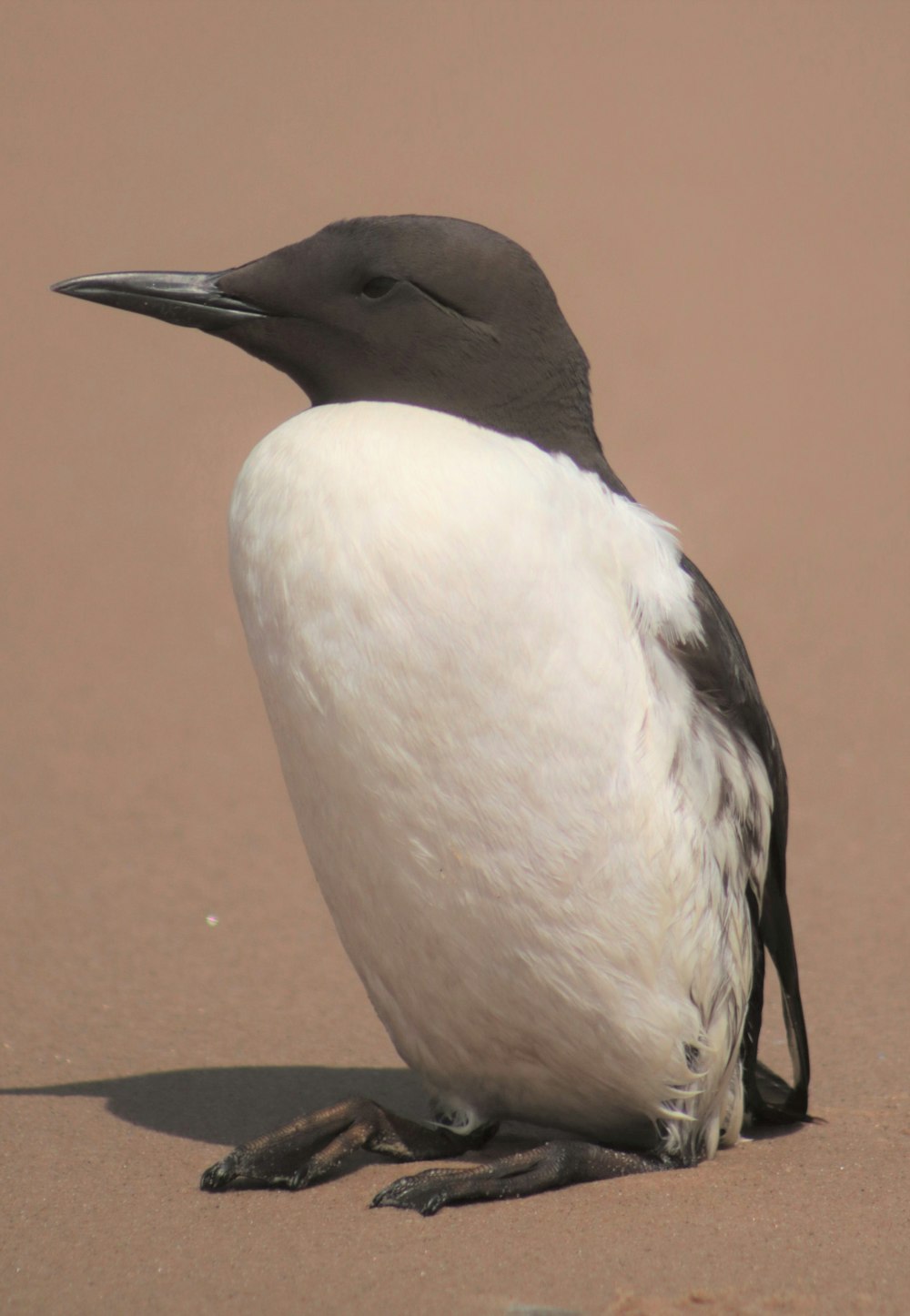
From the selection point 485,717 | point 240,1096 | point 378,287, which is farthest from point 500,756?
point 240,1096

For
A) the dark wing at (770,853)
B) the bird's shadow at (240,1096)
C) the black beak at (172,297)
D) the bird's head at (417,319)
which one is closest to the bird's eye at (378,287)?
the bird's head at (417,319)

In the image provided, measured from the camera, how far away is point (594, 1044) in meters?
3.12

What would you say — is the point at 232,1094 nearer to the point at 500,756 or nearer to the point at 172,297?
the point at 500,756

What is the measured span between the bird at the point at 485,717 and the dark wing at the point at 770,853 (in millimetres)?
12

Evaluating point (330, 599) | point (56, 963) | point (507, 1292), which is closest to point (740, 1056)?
point (507, 1292)

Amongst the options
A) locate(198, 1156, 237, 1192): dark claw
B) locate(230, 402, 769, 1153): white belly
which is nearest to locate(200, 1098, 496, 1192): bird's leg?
locate(198, 1156, 237, 1192): dark claw

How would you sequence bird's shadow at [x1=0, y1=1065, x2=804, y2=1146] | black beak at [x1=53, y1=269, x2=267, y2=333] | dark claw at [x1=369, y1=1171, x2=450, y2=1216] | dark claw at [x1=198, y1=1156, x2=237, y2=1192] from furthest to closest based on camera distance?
bird's shadow at [x1=0, y1=1065, x2=804, y2=1146] → black beak at [x1=53, y1=269, x2=267, y2=333] → dark claw at [x1=198, y1=1156, x2=237, y2=1192] → dark claw at [x1=369, y1=1171, x2=450, y2=1216]

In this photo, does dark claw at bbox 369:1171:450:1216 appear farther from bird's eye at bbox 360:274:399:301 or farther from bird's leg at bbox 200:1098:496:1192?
bird's eye at bbox 360:274:399:301

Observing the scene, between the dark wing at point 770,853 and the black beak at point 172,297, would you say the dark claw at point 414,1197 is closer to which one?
the dark wing at point 770,853

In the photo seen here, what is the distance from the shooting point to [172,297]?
3281 millimetres

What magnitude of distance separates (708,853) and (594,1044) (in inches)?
17.1

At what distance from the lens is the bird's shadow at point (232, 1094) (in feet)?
11.7

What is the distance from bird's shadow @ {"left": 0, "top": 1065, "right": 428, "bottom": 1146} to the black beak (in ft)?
5.44

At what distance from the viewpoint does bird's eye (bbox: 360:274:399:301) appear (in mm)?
3141
